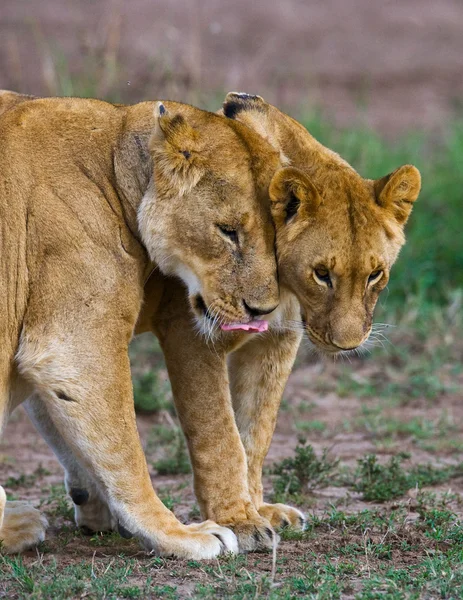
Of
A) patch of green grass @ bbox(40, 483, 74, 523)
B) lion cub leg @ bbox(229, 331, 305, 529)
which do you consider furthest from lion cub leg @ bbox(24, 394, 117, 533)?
lion cub leg @ bbox(229, 331, 305, 529)

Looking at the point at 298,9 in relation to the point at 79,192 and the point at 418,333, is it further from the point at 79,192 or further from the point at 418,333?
the point at 79,192

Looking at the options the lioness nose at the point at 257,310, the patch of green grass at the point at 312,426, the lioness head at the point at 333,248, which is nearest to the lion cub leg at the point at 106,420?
the lioness nose at the point at 257,310

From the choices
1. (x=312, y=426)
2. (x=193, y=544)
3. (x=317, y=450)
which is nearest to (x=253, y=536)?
(x=193, y=544)

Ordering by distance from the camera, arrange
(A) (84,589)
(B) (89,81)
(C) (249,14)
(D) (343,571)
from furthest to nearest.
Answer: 1. (C) (249,14)
2. (B) (89,81)
3. (D) (343,571)
4. (A) (84,589)

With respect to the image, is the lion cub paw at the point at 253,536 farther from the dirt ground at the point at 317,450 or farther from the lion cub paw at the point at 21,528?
the lion cub paw at the point at 21,528

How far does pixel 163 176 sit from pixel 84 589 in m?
1.30

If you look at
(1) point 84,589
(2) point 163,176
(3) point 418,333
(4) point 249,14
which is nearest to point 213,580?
(1) point 84,589

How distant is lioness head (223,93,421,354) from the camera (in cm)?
361

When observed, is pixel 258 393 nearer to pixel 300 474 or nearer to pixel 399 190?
pixel 300 474

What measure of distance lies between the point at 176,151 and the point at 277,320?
67 centimetres

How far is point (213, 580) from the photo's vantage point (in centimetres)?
330

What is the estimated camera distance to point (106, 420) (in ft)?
11.6

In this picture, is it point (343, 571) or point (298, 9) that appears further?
point (298, 9)

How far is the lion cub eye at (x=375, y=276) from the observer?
3.68 meters
